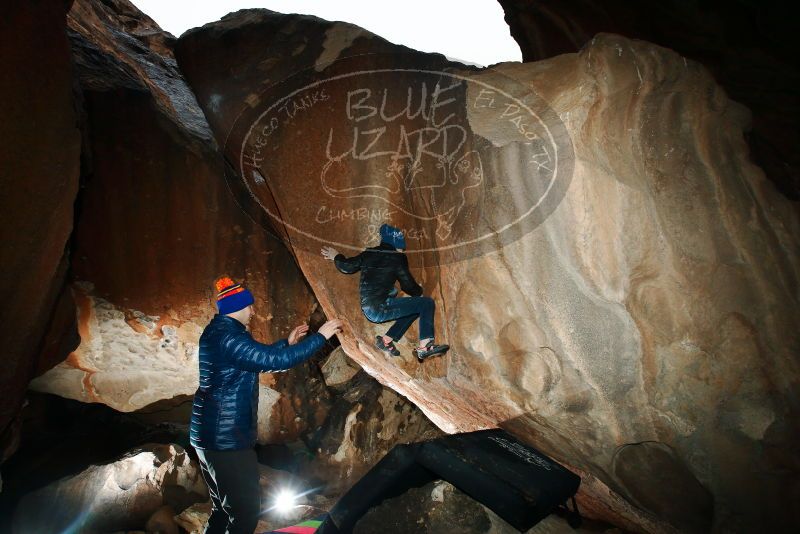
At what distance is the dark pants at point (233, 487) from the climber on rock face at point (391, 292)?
4.41ft

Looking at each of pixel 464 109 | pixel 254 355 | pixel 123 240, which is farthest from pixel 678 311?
pixel 123 240

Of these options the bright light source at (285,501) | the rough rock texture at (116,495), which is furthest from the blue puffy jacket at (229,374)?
the rough rock texture at (116,495)

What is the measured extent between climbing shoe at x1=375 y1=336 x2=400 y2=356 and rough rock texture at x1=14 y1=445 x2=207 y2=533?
11.4 feet

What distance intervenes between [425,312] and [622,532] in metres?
2.06

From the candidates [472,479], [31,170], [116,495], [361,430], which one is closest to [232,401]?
[472,479]

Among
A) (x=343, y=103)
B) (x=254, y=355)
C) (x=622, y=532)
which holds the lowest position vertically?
(x=622, y=532)

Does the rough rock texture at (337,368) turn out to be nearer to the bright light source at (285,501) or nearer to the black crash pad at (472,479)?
the bright light source at (285,501)

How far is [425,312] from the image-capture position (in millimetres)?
3197

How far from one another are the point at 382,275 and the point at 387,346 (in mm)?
623

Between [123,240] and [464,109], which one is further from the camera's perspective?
[123,240]

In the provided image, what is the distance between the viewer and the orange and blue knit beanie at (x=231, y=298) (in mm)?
2594

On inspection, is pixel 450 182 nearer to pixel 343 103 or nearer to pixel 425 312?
pixel 425 312

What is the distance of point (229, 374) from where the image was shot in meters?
2.51

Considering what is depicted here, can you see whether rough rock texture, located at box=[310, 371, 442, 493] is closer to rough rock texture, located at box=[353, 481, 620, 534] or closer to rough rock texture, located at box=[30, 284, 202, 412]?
rough rock texture, located at box=[30, 284, 202, 412]
